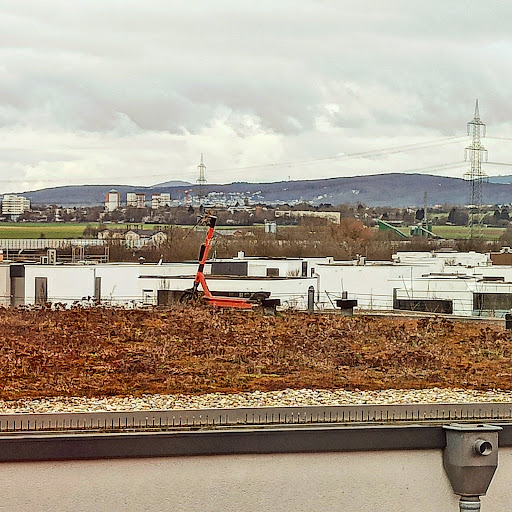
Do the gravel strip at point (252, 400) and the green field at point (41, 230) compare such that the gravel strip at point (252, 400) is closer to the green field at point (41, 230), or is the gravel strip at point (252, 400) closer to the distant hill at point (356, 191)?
the green field at point (41, 230)

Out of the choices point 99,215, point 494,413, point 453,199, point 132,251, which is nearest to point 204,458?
point 494,413

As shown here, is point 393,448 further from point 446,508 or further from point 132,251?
point 132,251

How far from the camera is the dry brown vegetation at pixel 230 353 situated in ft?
29.4

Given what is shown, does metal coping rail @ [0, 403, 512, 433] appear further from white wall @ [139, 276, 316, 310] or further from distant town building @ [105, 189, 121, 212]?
distant town building @ [105, 189, 121, 212]

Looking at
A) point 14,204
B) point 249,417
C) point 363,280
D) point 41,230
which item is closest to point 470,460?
point 249,417

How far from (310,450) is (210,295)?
13073mm

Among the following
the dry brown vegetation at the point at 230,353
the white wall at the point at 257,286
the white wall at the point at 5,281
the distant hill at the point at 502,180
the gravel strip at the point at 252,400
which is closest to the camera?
the gravel strip at the point at 252,400

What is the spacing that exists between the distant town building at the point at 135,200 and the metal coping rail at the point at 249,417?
39.9 m

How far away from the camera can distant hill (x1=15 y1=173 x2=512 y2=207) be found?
5188cm

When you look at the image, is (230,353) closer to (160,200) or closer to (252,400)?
(252,400)

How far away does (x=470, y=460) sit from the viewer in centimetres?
573

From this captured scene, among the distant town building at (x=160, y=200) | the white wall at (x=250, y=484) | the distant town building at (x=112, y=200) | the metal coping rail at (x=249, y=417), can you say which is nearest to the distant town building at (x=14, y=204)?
the distant town building at (x=112, y=200)

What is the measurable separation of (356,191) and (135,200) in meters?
37.9

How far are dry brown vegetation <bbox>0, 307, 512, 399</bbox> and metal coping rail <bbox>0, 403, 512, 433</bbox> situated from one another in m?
1.66
